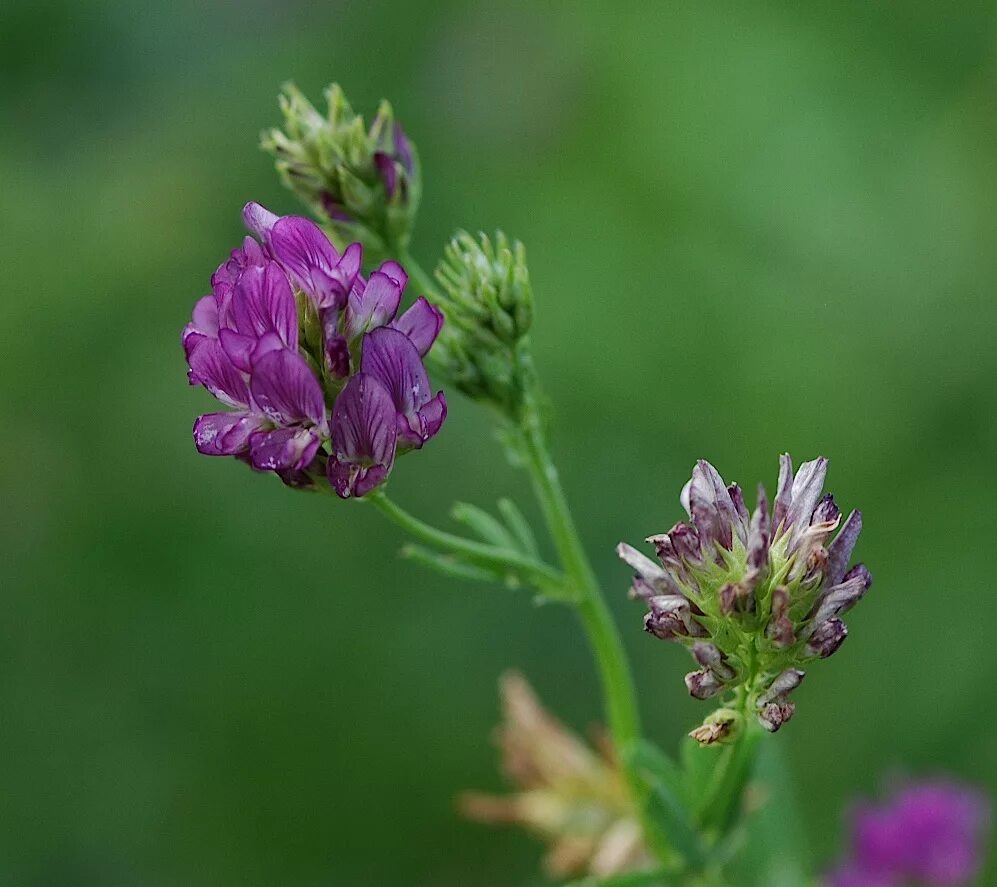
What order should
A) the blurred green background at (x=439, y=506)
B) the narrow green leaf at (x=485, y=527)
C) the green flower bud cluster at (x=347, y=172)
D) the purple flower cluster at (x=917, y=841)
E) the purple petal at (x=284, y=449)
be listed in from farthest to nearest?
the blurred green background at (x=439, y=506) → the purple flower cluster at (x=917, y=841) → the green flower bud cluster at (x=347, y=172) → the narrow green leaf at (x=485, y=527) → the purple petal at (x=284, y=449)

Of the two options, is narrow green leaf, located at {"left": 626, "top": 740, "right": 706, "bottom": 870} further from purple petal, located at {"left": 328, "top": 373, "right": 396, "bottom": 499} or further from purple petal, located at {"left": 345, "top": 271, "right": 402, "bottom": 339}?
purple petal, located at {"left": 345, "top": 271, "right": 402, "bottom": 339}

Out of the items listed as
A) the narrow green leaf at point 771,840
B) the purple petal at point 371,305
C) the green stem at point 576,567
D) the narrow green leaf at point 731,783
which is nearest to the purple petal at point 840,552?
the narrow green leaf at point 731,783

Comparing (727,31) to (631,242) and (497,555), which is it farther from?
(497,555)

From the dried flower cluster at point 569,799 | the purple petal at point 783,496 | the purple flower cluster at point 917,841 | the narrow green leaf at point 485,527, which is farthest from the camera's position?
the purple flower cluster at point 917,841

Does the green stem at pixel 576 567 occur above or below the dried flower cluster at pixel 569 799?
above

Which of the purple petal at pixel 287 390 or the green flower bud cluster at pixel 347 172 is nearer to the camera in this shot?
the purple petal at pixel 287 390

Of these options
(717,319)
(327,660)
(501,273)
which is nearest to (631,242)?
(717,319)

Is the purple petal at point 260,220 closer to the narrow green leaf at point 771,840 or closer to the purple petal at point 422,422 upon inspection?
the purple petal at point 422,422

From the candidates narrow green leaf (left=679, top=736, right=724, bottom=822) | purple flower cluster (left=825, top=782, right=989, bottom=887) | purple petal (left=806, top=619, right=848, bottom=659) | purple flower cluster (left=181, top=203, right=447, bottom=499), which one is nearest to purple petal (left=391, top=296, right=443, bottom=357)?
purple flower cluster (left=181, top=203, right=447, bottom=499)
